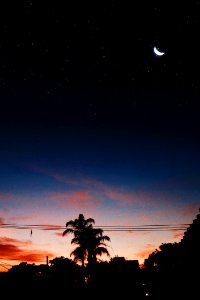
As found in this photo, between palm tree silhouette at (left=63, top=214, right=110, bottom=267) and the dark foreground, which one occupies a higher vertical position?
palm tree silhouette at (left=63, top=214, right=110, bottom=267)

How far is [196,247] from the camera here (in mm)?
13352

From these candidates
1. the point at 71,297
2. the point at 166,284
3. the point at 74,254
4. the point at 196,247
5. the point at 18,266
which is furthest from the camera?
the point at 74,254

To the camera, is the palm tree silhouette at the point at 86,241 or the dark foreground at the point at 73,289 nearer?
the dark foreground at the point at 73,289

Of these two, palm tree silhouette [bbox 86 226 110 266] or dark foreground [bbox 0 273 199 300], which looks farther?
palm tree silhouette [bbox 86 226 110 266]

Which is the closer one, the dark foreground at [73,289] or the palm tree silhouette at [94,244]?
the dark foreground at [73,289]

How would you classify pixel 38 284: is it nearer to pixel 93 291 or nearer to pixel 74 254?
pixel 93 291

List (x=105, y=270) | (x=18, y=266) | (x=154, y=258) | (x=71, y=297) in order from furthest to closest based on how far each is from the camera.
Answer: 1. (x=154, y=258)
2. (x=18, y=266)
3. (x=105, y=270)
4. (x=71, y=297)

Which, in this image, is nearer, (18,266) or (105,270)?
(105,270)

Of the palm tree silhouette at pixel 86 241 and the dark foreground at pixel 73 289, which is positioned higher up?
the palm tree silhouette at pixel 86 241

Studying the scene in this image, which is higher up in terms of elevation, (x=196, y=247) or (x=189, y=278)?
(x=196, y=247)

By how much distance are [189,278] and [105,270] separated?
1628cm

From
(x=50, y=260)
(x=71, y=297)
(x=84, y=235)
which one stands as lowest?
(x=71, y=297)

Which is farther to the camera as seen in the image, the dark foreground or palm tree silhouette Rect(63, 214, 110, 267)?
palm tree silhouette Rect(63, 214, 110, 267)

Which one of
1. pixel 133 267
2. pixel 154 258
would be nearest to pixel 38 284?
pixel 133 267
